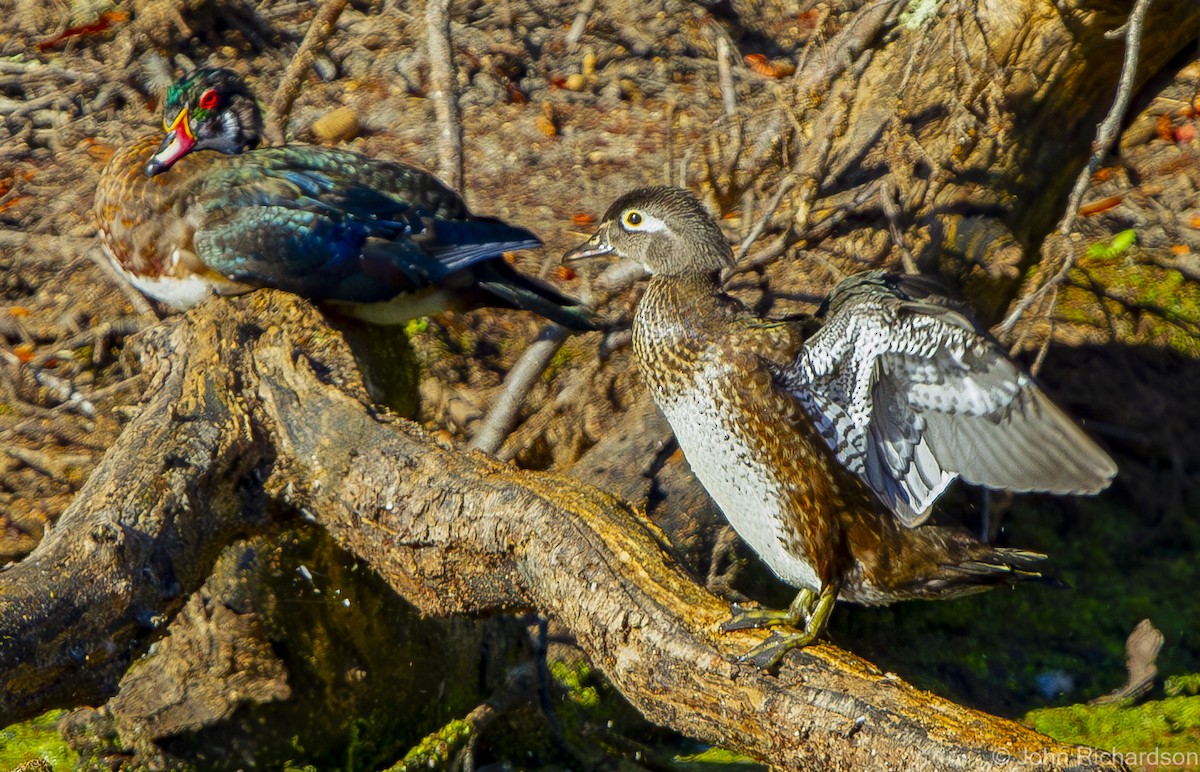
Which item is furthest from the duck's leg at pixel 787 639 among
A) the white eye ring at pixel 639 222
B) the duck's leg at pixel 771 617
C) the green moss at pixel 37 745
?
the green moss at pixel 37 745

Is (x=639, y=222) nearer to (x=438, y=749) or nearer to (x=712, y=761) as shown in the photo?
(x=438, y=749)

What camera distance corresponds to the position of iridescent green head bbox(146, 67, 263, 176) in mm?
3727

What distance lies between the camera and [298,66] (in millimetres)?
4363

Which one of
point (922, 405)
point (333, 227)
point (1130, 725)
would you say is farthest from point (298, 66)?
point (1130, 725)

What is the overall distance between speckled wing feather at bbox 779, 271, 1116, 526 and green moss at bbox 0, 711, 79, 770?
2418 millimetres

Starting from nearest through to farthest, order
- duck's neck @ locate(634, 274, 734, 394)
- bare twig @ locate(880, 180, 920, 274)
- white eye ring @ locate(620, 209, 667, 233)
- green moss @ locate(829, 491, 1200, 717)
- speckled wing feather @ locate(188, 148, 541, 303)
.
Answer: duck's neck @ locate(634, 274, 734, 394) < white eye ring @ locate(620, 209, 667, 233) < speckled wing feather @ locate(188, 148, 541, 303) < bare twig @ locate(880, 180, 920, 274) < green moss @ locate(829, 491, 1200, 717)

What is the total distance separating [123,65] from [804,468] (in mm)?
4080

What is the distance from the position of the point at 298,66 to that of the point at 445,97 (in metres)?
0.53

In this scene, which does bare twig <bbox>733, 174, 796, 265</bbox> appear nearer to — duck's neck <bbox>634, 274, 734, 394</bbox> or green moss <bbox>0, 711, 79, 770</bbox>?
duck's neck <bbox>634, 274, 734, 394</bbox>

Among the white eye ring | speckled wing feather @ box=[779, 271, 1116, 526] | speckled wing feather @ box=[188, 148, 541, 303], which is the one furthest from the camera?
speckled wing feather @ box=[188, 148, 541, 303]

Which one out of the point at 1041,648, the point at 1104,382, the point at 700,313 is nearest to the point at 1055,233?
the point at 1104,382

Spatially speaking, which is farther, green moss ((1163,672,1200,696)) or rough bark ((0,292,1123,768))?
green moss ((1163,672,1200,696))

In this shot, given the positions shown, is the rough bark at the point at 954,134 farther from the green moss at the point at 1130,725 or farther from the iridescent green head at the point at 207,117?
the iridescent green head at the point at 207,117

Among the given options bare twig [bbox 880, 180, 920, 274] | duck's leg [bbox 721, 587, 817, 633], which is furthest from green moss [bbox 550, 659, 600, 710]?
bare twig [bbox 880, 180, 920, 274]
